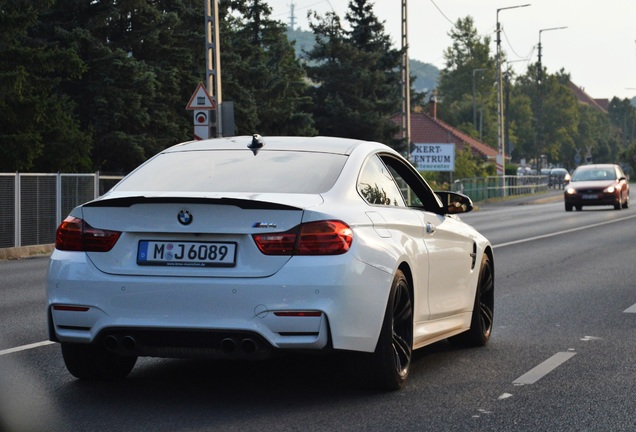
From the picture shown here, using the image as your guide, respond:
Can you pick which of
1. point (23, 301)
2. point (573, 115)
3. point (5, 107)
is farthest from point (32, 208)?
point (573, 115)

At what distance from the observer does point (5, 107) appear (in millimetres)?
28469

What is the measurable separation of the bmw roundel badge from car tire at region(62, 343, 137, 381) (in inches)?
38.7

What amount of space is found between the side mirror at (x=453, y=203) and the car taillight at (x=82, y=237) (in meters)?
2.60

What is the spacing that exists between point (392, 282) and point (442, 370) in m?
1.29

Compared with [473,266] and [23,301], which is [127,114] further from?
[473,266]

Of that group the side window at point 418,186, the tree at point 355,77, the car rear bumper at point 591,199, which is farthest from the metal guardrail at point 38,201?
the tree at point 355,77

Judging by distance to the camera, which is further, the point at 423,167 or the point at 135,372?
the point at 423,167

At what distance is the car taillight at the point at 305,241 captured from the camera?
6668mm

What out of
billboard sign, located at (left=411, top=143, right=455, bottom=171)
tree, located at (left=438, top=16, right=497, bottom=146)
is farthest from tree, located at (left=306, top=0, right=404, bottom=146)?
tree, located at (left=438, top=16, right=497, bottom=146)

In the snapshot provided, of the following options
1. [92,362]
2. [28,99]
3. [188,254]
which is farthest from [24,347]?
[28,99]

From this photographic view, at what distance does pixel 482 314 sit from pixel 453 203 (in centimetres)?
107

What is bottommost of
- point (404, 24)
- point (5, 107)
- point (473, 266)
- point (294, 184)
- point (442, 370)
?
point (442, 370)

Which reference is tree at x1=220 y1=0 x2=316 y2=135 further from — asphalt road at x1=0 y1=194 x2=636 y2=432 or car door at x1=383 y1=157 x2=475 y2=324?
car door at x1=383 y1=157 x2=475 y2=324

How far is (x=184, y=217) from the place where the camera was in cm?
677
